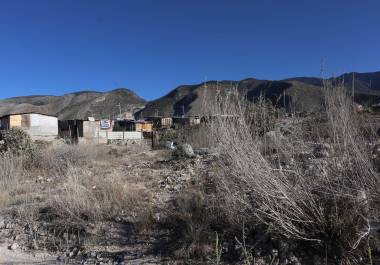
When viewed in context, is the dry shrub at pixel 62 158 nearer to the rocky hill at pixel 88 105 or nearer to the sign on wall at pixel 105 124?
the sign on wall at pixel 105 124

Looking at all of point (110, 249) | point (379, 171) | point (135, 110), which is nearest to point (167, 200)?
point (110, 249)

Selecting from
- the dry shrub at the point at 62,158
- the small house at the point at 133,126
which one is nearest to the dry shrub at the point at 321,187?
the dry shrub at the point at 62,158

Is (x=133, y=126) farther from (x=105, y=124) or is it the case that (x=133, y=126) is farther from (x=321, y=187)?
(x=321, y=187)

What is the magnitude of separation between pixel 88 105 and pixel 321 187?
138614 millimetres

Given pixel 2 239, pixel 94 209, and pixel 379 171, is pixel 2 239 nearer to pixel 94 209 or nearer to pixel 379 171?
pixel 94 209

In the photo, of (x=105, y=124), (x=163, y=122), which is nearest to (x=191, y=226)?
(x=163, y=122)

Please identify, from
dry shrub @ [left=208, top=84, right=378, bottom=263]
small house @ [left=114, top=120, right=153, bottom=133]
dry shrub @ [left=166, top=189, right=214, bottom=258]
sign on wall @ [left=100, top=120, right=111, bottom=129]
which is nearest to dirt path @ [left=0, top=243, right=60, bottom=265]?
dry shrub @ [left=166, top=189, right=214, bottom=258]

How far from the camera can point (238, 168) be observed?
4.65 meters

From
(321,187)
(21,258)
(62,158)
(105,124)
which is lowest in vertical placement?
(21,258)

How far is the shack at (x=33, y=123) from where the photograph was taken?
56.8 meters

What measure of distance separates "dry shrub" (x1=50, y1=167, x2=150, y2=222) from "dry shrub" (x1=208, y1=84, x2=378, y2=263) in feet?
8.00

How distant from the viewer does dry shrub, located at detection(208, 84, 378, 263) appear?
405 centimetres

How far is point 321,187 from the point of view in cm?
433

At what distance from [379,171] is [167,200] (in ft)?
13.1
